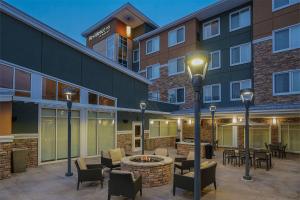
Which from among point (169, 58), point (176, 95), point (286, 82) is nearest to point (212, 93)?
point (176, 95)

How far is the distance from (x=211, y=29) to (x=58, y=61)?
13.8 m

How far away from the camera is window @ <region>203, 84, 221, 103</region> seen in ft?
68.5

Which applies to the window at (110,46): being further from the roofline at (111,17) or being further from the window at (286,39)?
the window at (286,39)

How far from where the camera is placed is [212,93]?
21.3 meters

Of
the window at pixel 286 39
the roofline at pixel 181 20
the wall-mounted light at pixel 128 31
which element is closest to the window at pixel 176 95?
the roofline at pixel 181 20

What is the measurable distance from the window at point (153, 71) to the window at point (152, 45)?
1686 mm

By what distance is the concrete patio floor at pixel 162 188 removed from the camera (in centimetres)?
771

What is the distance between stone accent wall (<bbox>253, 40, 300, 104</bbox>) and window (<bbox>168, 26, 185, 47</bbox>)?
6960 millimetres

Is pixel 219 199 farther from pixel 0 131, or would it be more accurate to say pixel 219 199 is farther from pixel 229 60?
pixel 229 60

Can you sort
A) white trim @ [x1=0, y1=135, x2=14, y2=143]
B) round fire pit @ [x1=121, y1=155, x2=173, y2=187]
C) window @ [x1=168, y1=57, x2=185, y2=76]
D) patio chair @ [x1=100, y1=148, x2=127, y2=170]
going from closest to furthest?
round fire pit @ [x1=121, y1=155, x2=173, y2=187] < white trim @ [x1=0, y1=135, x2=14, y2=143] < patio chair @ [x1=100, y1=148, x2=127, y2=170] < window @ [x1=168, y1=57, x2=185, y2=76]

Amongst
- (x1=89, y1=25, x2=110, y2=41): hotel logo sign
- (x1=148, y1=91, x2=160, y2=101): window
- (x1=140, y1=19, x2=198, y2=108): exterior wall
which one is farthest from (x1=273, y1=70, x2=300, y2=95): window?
(x1=89, y1=25, x2=110, y2=41): hotel logo sign

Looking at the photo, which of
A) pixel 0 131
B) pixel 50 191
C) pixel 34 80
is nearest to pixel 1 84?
pixel 34 80

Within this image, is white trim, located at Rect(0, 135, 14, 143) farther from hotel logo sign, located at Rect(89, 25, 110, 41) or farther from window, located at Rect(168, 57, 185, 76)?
hotel logo sign, located at Rect(89, 25, 110, 41)

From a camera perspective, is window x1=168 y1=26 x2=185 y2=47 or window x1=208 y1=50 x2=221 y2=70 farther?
window x1=168 y1=26 x2=185 y2=47
